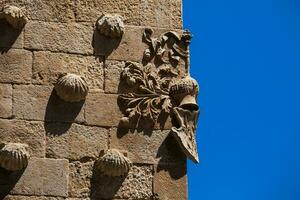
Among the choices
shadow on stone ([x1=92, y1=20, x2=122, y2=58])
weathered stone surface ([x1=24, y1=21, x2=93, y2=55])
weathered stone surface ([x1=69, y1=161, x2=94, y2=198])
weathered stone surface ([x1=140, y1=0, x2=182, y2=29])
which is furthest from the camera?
weathered stone surface ([x1=140, y1=0, x2=182, y2=29])

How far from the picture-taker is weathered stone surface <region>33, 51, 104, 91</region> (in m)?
8.00

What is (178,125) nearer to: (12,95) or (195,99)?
(195,99)

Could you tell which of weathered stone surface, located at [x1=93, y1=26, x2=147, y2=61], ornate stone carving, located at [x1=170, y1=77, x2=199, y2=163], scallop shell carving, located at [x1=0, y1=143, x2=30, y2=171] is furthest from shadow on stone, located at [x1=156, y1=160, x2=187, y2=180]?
scallop shell carving, located at [x1=0, y1=143, x2=30, y2=171]

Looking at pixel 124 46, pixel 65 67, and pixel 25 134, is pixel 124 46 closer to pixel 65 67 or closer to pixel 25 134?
pixel 65 67

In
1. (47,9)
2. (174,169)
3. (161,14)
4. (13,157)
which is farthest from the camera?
(161,14)

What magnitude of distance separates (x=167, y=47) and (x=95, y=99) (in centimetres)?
80

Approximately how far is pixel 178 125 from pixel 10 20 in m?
1.54

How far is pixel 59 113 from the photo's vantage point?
7887 mm

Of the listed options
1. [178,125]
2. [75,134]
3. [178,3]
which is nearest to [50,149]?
[75,134]

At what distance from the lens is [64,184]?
7.63 metres

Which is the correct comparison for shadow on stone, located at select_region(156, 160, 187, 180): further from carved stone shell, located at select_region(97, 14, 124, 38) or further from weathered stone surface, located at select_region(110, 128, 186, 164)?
carved stone shell, located at select_region(97, 14, 124, 38)

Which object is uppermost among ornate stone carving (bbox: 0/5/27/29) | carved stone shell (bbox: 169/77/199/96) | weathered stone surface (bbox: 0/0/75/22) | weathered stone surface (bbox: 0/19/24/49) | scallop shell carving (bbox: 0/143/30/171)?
weathered stone surface (bbox: 0/0/75/22)

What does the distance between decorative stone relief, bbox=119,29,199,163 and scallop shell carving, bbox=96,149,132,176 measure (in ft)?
1.02

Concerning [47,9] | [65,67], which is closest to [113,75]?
[65,67]
